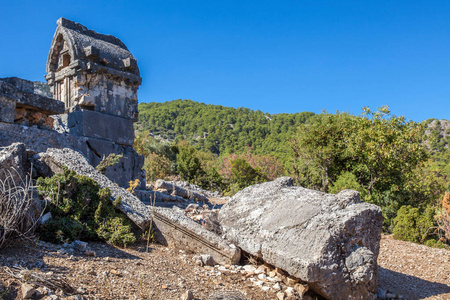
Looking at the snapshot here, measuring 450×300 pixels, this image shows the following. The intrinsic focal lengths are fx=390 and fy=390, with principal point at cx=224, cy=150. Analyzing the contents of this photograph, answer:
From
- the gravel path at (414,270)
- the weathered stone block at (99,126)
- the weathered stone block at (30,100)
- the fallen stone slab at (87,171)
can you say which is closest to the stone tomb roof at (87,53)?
the weathered stone block at (99,126)

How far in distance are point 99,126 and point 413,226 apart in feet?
22.4

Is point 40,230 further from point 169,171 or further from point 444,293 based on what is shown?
point 169,171

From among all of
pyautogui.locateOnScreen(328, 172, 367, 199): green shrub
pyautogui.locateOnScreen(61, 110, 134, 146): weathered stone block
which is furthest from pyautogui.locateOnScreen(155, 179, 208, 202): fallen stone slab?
pyautogui.locateOnScreen(328, 172, 367, 199): green shrub

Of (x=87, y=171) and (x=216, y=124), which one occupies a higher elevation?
(x=216, y=124)

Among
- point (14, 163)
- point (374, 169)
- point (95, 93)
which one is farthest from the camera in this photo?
point (374, 169)

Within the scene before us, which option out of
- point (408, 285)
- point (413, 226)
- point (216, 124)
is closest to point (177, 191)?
point (413, 226)

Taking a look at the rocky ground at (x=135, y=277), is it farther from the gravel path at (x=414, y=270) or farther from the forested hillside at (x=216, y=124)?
the forested hillside at (x=216, y=124)

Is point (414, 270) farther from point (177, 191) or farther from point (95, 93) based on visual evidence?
point (95, 93)

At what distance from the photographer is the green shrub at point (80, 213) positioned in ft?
13.0

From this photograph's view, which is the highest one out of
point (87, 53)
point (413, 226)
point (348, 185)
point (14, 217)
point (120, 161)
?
point (87, 53)

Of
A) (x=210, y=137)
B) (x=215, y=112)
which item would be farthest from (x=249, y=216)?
(x=215, y=112)

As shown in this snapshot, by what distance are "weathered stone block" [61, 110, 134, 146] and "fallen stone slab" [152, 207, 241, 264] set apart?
3847mm

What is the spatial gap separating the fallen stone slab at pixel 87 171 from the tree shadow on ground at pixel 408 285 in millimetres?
2979

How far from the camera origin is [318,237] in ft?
12.6
